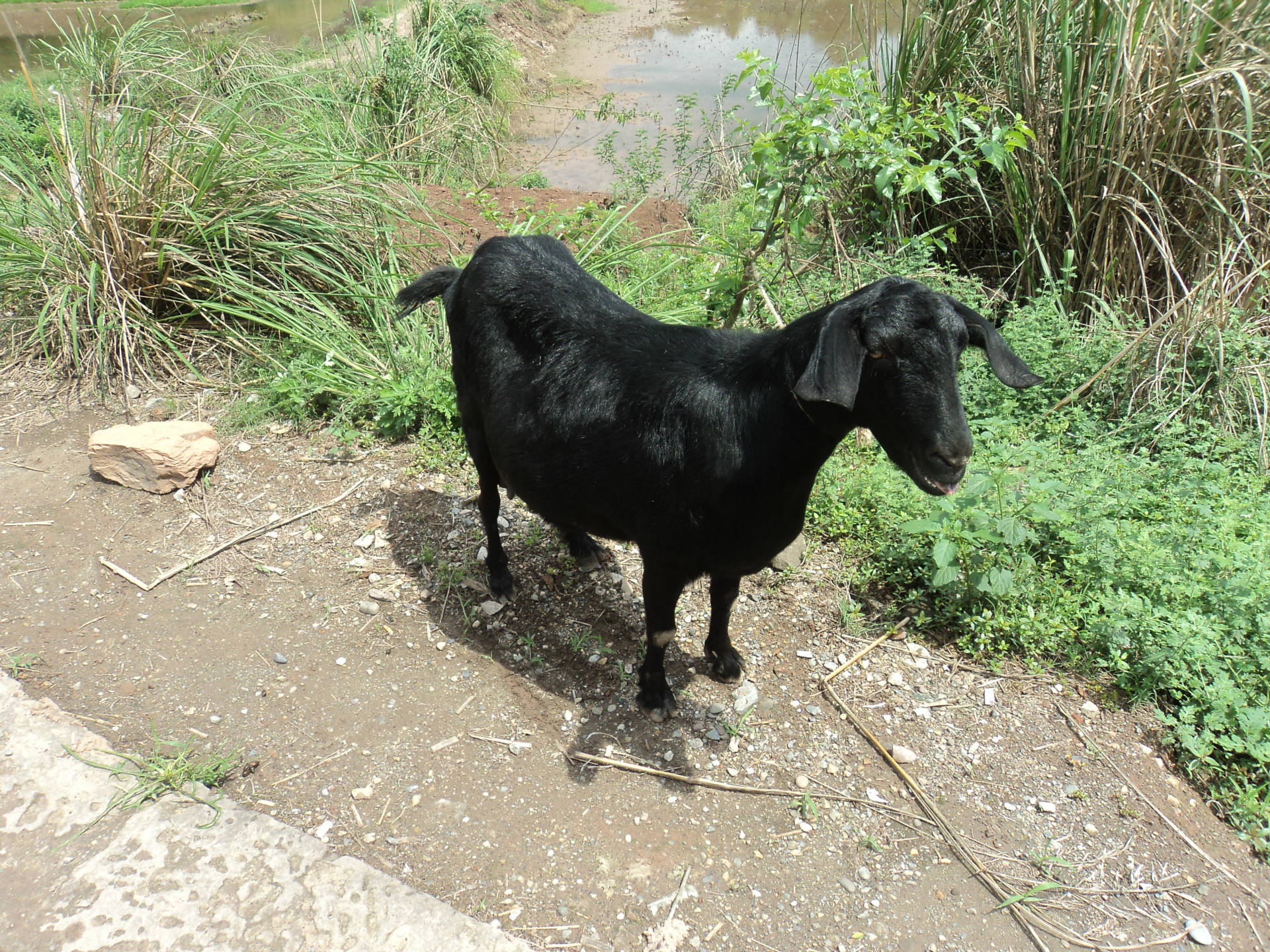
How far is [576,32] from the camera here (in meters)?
15.4

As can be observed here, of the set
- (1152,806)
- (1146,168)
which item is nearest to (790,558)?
(1152,806)

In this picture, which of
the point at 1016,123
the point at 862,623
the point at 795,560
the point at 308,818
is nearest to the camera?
the point at 308,818

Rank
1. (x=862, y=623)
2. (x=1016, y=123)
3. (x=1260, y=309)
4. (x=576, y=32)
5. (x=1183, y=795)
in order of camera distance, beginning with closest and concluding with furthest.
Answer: (x=1183, y=795), (x=862, y=623), (x=1016, y=123), (x=1260, y=309), (x=576, y=32)

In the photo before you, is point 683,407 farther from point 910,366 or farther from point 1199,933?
point 1199,933

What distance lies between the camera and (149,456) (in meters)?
3.86

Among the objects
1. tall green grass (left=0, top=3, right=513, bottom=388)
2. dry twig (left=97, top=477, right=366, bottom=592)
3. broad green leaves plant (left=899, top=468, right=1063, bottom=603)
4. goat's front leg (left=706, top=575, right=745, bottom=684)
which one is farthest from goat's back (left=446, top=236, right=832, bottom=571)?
tall green grass (left=0, top=3, right=513, bottom=388)

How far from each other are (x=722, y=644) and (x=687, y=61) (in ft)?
43.1

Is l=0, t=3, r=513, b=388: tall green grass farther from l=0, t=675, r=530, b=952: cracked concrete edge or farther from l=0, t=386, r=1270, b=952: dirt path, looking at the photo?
l=0, t=675, r=530, b=952: cracked concrete edge

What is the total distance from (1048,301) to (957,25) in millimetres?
1965

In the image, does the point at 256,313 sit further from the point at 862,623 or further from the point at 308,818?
the point at 862,623

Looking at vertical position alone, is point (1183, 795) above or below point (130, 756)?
below

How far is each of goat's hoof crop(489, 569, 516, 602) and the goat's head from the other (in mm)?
1952

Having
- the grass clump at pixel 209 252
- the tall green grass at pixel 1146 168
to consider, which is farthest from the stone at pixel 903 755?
the grass clump at pixel 209 252

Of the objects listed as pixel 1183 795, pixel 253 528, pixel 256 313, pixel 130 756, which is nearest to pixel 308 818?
pixel 130 756
